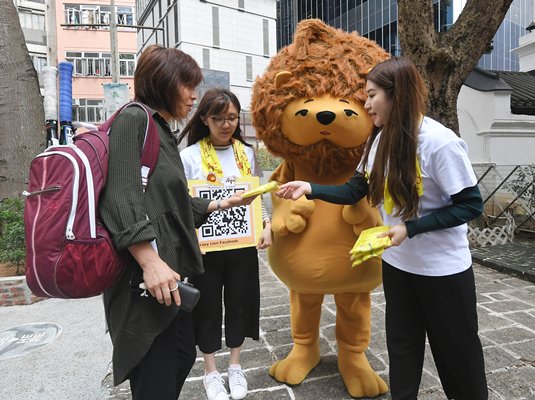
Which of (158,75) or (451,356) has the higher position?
(158,75)

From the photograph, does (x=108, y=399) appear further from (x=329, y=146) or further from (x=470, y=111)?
(x=470, y=111)

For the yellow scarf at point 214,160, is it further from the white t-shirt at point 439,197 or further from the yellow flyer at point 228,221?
the white t-shirt at point 439,197

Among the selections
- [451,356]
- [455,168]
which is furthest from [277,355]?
[455,168]

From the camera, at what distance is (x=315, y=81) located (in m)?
2.47

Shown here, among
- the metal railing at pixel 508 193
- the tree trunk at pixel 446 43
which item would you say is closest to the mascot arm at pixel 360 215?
the tree trunk at pixel 446 43

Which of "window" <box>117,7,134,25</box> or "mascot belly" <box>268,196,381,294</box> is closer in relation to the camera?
"mascot belly" <box>268,196,381,294</box>

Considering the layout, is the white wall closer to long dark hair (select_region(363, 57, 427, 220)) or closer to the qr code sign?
the qr code sign

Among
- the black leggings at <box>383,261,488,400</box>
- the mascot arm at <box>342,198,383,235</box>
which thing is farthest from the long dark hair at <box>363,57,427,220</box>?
the mascot arm at <box>342,198,383,235</box>

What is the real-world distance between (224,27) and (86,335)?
97.1 ft

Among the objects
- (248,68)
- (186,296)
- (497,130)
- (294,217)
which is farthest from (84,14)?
(186,296)

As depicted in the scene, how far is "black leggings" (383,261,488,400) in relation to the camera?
186 cm

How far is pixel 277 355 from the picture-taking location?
322 cm

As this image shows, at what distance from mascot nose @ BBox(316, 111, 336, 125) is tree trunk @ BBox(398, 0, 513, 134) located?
4451mm

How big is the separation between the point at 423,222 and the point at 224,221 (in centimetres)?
126
